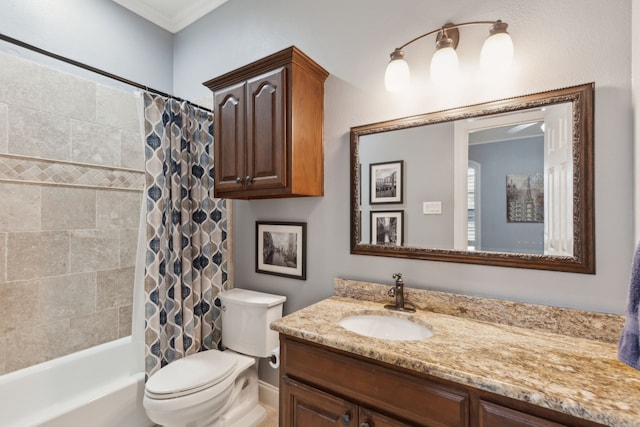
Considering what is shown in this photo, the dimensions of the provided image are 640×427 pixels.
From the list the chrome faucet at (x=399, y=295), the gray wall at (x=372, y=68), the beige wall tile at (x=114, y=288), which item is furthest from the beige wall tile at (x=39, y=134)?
the chrome faucet at (x=399, y=295)

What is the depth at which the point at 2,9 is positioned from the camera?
5.92 ft

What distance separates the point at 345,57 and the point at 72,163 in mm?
1963

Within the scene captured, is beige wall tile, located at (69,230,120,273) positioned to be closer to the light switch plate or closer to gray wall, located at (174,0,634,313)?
gray wall, located at (174,0,634,313)

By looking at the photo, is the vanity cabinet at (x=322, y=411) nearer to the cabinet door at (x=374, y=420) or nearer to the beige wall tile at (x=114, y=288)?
the cabinet door at (x=374, y=420)

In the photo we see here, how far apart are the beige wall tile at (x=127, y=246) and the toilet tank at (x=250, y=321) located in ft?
2.95

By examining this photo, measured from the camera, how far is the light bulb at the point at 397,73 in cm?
145

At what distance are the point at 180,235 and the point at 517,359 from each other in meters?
1.83

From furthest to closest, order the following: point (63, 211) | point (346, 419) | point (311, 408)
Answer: point (63, 211) < point (311, 408) < point (346, 419)

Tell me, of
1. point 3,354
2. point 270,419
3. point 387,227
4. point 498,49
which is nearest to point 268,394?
point 270,419

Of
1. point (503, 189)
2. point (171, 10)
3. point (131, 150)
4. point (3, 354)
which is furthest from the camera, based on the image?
point (171, 10)

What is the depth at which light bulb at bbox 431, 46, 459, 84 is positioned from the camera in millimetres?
1320

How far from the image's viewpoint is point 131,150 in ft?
7.68

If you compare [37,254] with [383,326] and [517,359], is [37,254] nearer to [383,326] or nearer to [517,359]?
[383,326]

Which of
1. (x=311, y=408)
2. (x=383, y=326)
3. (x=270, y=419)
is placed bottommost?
(x=270, y=419)
